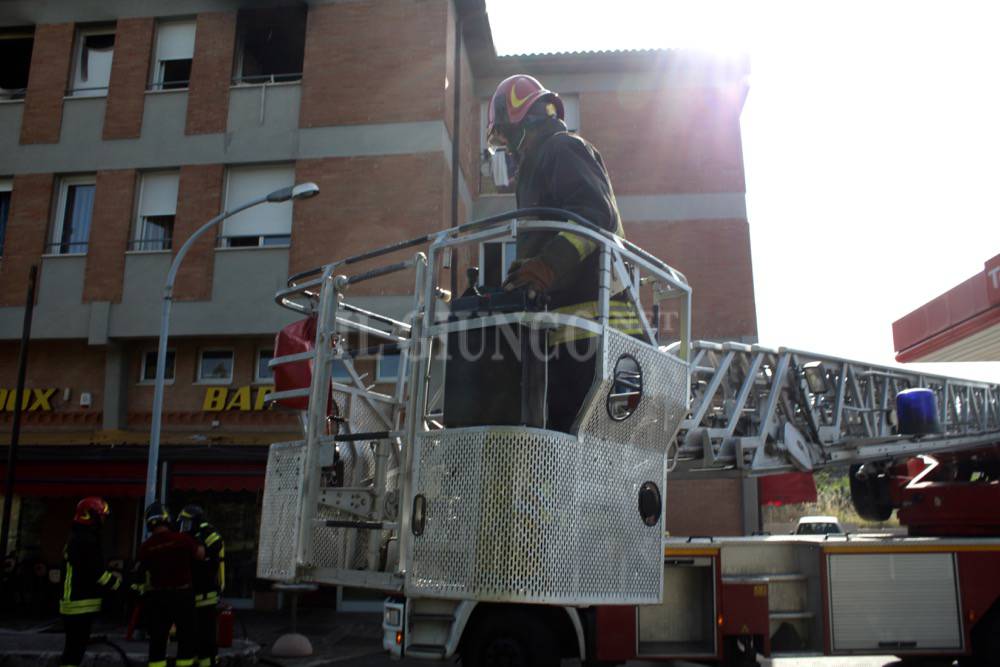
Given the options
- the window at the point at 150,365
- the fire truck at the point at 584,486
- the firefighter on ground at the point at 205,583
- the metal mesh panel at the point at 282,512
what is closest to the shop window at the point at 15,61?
the window at the point at 150,365

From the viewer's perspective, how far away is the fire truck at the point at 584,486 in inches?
149

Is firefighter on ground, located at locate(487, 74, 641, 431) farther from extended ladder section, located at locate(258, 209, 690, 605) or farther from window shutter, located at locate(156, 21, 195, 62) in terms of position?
window shutter, located at locate(156, 21, 195, 62)

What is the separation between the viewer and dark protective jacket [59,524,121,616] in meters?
7.18

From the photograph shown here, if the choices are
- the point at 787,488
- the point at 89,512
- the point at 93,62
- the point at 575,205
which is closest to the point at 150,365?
the point at 93,62

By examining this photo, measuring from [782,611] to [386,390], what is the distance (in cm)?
857

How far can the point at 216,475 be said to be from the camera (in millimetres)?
14289

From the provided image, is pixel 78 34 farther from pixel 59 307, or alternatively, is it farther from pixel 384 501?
pixel 384 501

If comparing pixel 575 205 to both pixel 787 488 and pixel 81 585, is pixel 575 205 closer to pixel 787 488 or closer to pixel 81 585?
pixel 81 585

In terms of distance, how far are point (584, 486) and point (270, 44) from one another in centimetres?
1590

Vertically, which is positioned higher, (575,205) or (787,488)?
(575,205)

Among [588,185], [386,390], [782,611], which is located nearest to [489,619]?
[588,185]

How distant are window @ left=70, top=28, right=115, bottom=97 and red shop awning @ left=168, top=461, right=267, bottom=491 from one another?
8.03 m

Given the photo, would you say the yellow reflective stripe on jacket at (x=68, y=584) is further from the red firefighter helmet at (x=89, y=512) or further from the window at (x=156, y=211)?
the window at (x=156, y=211)

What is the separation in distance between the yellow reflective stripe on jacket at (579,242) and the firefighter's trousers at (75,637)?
5.74 metres
